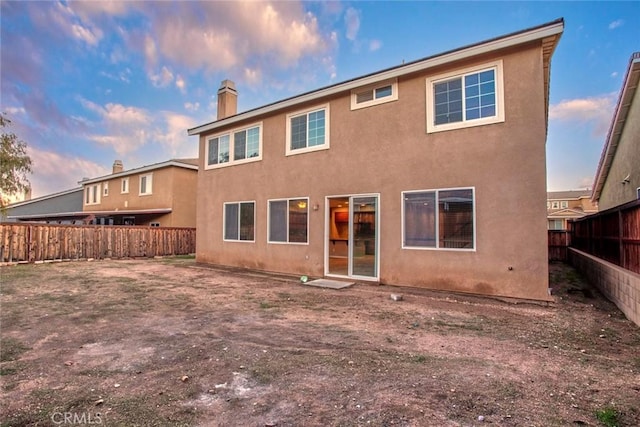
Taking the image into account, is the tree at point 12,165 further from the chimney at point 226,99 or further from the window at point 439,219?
the window at point 439,219

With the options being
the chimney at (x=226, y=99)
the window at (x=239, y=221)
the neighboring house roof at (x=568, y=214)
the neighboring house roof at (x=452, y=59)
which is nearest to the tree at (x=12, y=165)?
the chimney at (x=226, y=99)

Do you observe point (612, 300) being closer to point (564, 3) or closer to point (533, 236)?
point (533, 236)

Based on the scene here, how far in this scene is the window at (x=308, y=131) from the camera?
9.70 metres

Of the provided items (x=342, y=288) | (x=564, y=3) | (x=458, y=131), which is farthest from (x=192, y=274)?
(x=564, y=3)

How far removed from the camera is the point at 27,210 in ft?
97.6

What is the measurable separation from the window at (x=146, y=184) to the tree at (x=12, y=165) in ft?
23.4

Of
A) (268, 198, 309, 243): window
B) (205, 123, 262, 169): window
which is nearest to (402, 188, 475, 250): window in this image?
(268, 198, 309, 243): window

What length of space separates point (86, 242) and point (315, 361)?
15.0m

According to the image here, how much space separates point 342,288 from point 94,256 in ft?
41.7

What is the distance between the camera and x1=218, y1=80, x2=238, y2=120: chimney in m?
13.3

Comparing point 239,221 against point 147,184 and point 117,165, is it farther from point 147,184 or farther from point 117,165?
point 117,165

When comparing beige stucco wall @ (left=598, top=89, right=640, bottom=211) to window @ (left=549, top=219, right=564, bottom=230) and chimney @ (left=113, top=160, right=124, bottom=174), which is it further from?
chimney @ (left=113, top=160, right=124, bottom=174)
